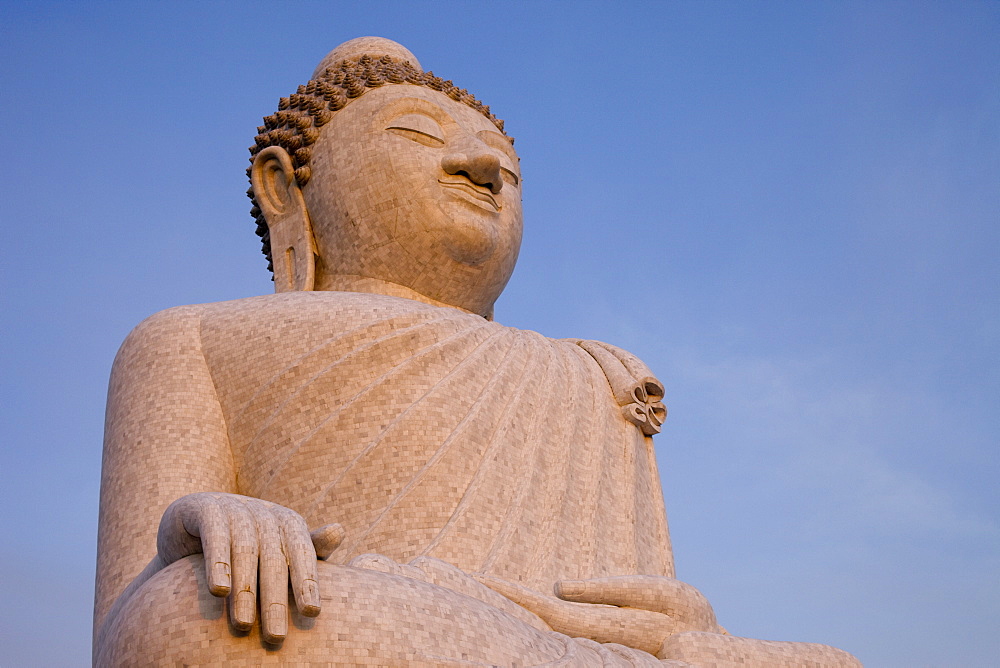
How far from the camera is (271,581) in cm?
472

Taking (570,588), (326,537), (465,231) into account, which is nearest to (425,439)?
(570,588)

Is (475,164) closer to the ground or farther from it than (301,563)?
farther from it

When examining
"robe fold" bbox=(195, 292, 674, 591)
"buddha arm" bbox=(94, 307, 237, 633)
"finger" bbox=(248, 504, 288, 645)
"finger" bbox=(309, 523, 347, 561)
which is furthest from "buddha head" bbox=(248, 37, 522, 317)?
"finger" bbox=(248, 504, 288, 645)

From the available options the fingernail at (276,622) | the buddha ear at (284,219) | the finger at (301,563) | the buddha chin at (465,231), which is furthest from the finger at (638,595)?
the buddha ear at (284,219)

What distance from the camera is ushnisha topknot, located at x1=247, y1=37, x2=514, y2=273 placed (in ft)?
29.3

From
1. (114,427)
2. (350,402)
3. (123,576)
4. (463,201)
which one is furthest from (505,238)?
(123,576)

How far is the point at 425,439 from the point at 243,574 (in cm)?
268

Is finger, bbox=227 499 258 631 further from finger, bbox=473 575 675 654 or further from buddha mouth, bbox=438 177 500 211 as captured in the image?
buddha mouth, bbox=438 177 500 211

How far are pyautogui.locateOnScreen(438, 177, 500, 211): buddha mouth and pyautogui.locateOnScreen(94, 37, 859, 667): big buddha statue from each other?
0.05 ft

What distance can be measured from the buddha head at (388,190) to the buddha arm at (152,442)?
118 cm

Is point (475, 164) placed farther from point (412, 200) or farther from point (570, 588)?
point (570, 588)

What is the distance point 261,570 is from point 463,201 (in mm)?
4181

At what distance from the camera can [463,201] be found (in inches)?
336

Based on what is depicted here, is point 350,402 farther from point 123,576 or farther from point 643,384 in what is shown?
point 643,384
